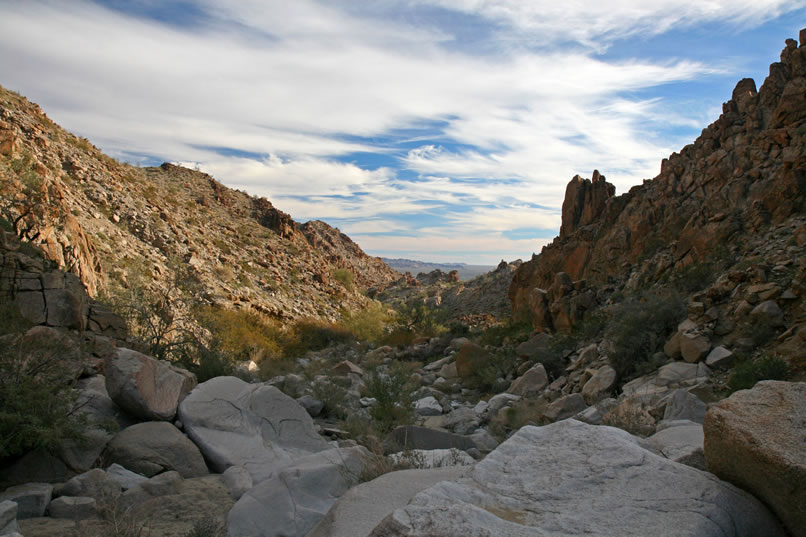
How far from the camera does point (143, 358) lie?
6859 mm

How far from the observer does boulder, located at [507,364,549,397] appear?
12.4m

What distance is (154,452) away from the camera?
5.89m

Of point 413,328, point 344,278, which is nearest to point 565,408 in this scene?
point 413,328

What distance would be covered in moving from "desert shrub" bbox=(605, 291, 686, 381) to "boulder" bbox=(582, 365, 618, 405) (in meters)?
0.23

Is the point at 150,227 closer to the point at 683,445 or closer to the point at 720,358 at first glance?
the point at 720,358

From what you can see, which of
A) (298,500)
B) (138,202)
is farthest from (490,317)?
(298,500)

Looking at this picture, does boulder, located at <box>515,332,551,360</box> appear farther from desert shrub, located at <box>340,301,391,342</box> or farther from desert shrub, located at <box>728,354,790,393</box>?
desert shrub, located at <box>340,301,391,342</box>

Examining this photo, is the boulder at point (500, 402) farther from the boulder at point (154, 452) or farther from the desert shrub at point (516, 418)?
the boulder at point (154, 452)

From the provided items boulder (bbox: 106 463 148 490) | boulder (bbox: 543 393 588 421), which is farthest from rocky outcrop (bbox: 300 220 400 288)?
boulder (bbox: 106 463 148 490)

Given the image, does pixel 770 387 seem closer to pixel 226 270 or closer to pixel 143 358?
pixel 143 358

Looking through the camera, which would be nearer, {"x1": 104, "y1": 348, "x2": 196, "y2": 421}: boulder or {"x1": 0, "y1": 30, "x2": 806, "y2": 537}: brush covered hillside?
{"x1": 0, "y1": 30, "x2": 806, "y2": 537}: brush covered hillside

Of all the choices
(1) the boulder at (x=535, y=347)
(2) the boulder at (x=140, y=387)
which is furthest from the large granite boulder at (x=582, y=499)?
(1) the boulder at (x=535, y=347)

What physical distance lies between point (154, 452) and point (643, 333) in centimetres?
935

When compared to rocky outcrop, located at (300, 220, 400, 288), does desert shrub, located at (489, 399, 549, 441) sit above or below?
below
